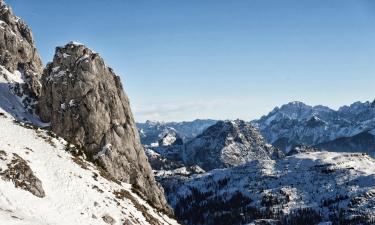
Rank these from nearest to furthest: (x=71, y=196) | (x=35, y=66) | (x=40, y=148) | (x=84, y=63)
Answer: (x=71, y=196), (x=40, y=148), (x=84, y=63), (x=35, y=66)

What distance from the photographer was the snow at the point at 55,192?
5191 centimetres

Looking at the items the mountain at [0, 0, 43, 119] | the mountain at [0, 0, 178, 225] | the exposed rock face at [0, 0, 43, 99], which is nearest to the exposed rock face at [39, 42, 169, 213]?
the mountain at [0, 0, 178, 225]

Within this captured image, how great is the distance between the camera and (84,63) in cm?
14962

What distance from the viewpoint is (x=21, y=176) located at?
57.5 m

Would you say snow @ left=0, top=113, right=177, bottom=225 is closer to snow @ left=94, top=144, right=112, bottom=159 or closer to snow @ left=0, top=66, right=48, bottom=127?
snow @ left=94, top=144, right=112, bottom=159

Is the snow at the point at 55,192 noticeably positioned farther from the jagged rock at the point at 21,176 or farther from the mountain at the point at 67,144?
the jagged rock at the point at 21,176

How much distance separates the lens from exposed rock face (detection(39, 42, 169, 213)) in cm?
13538

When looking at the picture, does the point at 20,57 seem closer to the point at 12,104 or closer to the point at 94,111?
the point at 12,104

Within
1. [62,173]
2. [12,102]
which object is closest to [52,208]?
[62,173]

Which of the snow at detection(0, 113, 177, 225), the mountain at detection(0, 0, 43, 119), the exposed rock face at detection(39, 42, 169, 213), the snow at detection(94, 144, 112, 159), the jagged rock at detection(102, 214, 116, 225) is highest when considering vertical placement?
the mountain at detection(0, 0, 43, 119)

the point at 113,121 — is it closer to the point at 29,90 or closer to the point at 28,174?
the point at 29,90

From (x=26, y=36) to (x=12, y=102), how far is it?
161 ft

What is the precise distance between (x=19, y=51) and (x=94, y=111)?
50.3 m

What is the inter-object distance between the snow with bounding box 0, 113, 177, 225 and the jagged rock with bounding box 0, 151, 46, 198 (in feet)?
2.70
